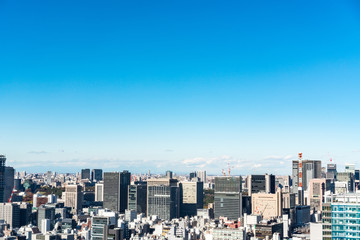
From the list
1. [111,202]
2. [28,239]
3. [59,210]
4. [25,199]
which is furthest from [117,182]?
[28,239]

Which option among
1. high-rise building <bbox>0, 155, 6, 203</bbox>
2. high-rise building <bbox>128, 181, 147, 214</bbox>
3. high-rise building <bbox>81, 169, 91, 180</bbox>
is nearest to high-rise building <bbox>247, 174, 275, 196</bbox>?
high-rise building <bbox>128, 181, 147, 214</bbox>

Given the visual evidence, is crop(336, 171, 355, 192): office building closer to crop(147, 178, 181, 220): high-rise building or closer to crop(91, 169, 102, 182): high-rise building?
crop(147, 178, 181, 220): high-rise building

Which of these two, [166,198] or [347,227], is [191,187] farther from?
[347,227]

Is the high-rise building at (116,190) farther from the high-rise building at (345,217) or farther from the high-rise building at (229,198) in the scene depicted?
the high-rise building at (345,217)

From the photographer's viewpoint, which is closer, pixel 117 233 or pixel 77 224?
pixel 117 233

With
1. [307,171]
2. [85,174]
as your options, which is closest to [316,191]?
[307,171]

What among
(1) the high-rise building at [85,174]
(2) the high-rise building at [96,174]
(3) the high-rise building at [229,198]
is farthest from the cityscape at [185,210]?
(1) the high-rise building at [85,174]
